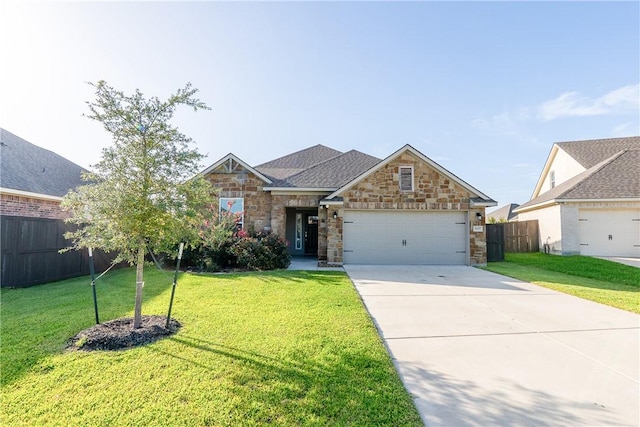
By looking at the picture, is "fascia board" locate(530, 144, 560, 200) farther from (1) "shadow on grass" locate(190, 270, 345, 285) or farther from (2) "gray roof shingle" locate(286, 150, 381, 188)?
(1) "shadow on grass" locate(190, 270, 345, 285)

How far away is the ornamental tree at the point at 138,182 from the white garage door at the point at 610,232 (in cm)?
1782

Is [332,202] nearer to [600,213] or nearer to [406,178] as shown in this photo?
[406,178]

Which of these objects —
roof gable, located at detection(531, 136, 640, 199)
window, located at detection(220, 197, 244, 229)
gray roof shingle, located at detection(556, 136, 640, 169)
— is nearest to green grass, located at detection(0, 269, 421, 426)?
window, located at detection(220, 197, 244, 229)

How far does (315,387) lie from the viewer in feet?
9.68

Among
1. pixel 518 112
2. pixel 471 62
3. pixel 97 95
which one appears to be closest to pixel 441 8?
pixel 471 62

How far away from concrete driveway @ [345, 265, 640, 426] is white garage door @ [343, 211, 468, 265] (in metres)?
4.85

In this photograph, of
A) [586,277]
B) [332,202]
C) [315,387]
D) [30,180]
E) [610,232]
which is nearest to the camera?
[315,387]

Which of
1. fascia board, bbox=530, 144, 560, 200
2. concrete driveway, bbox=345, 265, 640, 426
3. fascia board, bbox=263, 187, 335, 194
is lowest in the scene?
concrete driveway, bbox=345, 265, 640, 426

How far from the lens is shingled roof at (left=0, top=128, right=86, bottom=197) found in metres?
10.3

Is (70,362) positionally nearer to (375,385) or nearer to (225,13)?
(375,385)

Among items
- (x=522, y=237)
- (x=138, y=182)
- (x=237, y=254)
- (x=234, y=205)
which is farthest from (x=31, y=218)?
(x=522, y=237)

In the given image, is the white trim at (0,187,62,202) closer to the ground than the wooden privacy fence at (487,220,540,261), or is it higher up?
higher up

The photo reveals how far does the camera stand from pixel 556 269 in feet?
38.8

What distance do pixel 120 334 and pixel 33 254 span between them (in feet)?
21.2
